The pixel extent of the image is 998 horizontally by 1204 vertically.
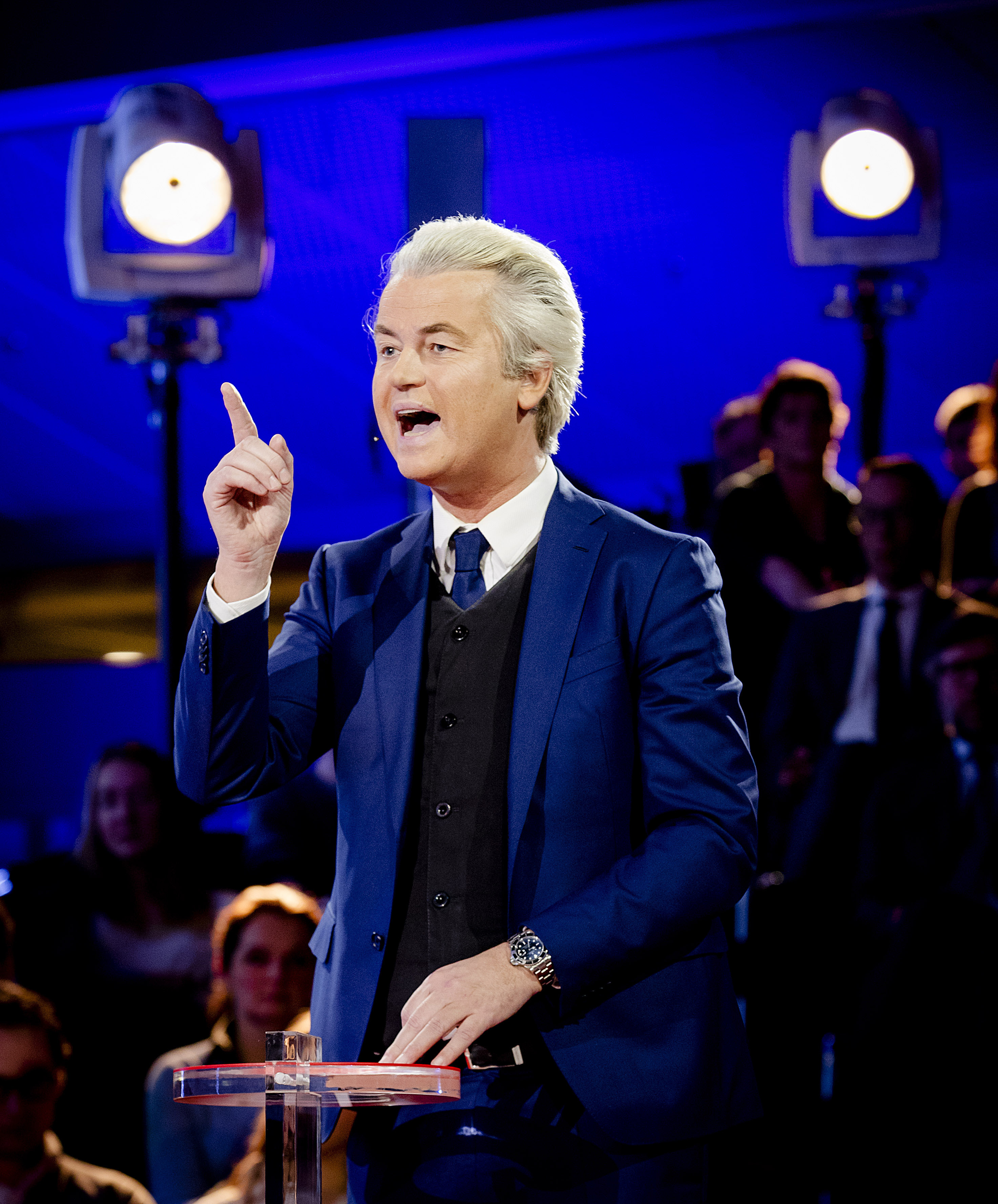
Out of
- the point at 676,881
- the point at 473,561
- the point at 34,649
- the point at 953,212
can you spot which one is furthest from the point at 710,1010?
the point at 34,649

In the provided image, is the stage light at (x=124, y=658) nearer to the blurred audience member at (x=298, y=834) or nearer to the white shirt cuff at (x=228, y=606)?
the blurred audience member at (x=298, y=834)

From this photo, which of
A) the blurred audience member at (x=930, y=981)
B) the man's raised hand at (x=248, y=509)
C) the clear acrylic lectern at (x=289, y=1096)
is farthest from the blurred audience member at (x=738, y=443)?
the clear acrylic lectern at (x=289, y=1096)

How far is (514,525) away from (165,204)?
174 cm

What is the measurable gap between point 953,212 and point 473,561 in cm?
390

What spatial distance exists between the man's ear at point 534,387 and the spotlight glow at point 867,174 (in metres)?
2.02

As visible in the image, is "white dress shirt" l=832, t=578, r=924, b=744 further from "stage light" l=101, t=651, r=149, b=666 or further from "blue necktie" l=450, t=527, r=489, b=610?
"stage light" l=101, t=651, r=149, b=666

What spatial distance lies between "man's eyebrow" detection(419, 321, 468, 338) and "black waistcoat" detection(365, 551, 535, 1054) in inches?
10.0

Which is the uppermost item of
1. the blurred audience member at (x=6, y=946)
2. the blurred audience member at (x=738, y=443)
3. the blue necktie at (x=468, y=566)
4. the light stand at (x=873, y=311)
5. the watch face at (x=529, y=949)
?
the light stand at (x=873, y=311)

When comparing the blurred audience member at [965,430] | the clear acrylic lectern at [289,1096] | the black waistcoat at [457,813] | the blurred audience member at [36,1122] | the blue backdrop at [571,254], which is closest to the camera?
the clear acrylic lectern at [289,1096]

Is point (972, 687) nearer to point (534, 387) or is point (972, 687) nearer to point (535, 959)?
point (534, 387)

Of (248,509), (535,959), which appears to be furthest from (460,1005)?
(248,509)

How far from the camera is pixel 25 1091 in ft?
8.36

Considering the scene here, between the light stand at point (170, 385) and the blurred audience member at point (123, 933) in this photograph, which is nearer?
the blurred audience member at point (123, 933)

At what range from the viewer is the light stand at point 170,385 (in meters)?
2.95
